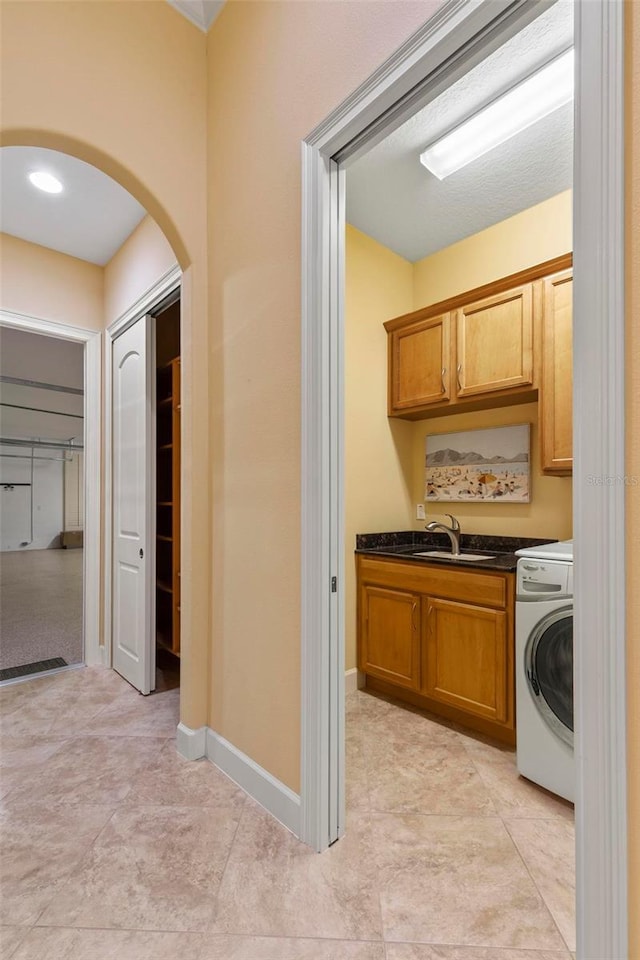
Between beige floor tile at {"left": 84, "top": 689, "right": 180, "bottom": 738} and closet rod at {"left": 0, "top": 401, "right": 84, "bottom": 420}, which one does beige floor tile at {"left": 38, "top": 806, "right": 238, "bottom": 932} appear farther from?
closet rod at {"left": 0, "top": 401, "right": 84, "bottom": 420}

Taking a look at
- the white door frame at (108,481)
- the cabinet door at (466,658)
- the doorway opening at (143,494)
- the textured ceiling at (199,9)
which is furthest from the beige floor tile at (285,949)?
the textured ceiling at (199,9)

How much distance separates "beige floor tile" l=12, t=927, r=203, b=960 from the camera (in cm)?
114

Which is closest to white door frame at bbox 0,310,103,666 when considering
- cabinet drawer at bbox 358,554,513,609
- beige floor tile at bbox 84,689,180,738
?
beige floor tile at bbox 84,689,180,738

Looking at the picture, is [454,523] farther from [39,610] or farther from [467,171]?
[39,610]

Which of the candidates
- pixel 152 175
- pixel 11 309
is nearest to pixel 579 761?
pixel 152 175

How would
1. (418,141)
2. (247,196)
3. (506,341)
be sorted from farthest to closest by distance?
(506,341) < (418,141) < (247,196)

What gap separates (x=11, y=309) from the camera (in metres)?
2.96

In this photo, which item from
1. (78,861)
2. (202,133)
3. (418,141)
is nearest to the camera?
(78,861)

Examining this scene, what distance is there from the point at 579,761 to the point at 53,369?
5692 millimetres

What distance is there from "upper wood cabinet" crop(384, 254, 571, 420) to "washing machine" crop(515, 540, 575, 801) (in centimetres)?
110

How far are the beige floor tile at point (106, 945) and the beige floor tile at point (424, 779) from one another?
80cm

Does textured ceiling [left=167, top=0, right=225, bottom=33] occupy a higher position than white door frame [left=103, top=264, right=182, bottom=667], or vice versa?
textured ceiling [left=167, top=0, right=225, bottom=33]

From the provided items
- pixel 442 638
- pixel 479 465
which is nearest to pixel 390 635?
pixel 442 638

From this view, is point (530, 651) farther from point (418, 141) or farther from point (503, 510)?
→ point (418, 141)
